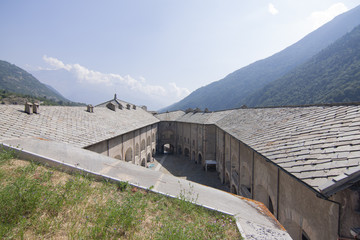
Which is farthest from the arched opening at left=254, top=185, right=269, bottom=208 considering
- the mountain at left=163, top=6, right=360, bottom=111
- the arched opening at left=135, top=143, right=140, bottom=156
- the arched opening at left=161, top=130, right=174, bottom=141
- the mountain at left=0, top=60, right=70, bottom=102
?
the mountain at left=163, top=6, right=360, bottom=111

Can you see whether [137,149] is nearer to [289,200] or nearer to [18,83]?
[289,200]

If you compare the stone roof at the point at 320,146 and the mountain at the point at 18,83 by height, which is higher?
the mountain at the point at 18,83

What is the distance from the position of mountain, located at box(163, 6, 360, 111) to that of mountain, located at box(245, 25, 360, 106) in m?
40.3

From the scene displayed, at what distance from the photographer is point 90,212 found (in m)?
2.82

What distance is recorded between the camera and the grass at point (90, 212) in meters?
2.45

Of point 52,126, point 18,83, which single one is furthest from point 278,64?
point 18,83

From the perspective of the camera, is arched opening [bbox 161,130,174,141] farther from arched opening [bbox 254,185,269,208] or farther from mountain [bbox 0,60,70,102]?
mountain [bbox 0,60,70,102]

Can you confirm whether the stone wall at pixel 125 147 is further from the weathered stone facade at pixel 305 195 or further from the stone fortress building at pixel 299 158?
the weathered stone facade at pixel 305 195

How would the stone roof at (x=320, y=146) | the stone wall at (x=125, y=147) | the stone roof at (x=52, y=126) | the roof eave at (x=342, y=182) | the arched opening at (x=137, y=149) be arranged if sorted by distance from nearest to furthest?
the roof eave at (x=342, y=182) → the stone roof at (x=320, y=146) → the stone roof at (x=52, y=126) → the stone wall at (x=125, y=147) → the arched opening at (x=137, y=149)

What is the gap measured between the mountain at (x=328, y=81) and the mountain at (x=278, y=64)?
40309 millimetres

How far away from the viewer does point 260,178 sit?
899 cm

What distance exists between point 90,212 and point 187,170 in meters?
26.5

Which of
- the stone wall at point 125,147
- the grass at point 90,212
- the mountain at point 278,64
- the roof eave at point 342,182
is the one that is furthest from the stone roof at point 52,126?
the mountain at point 278,64

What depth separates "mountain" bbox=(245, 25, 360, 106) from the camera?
4955 centimetres
